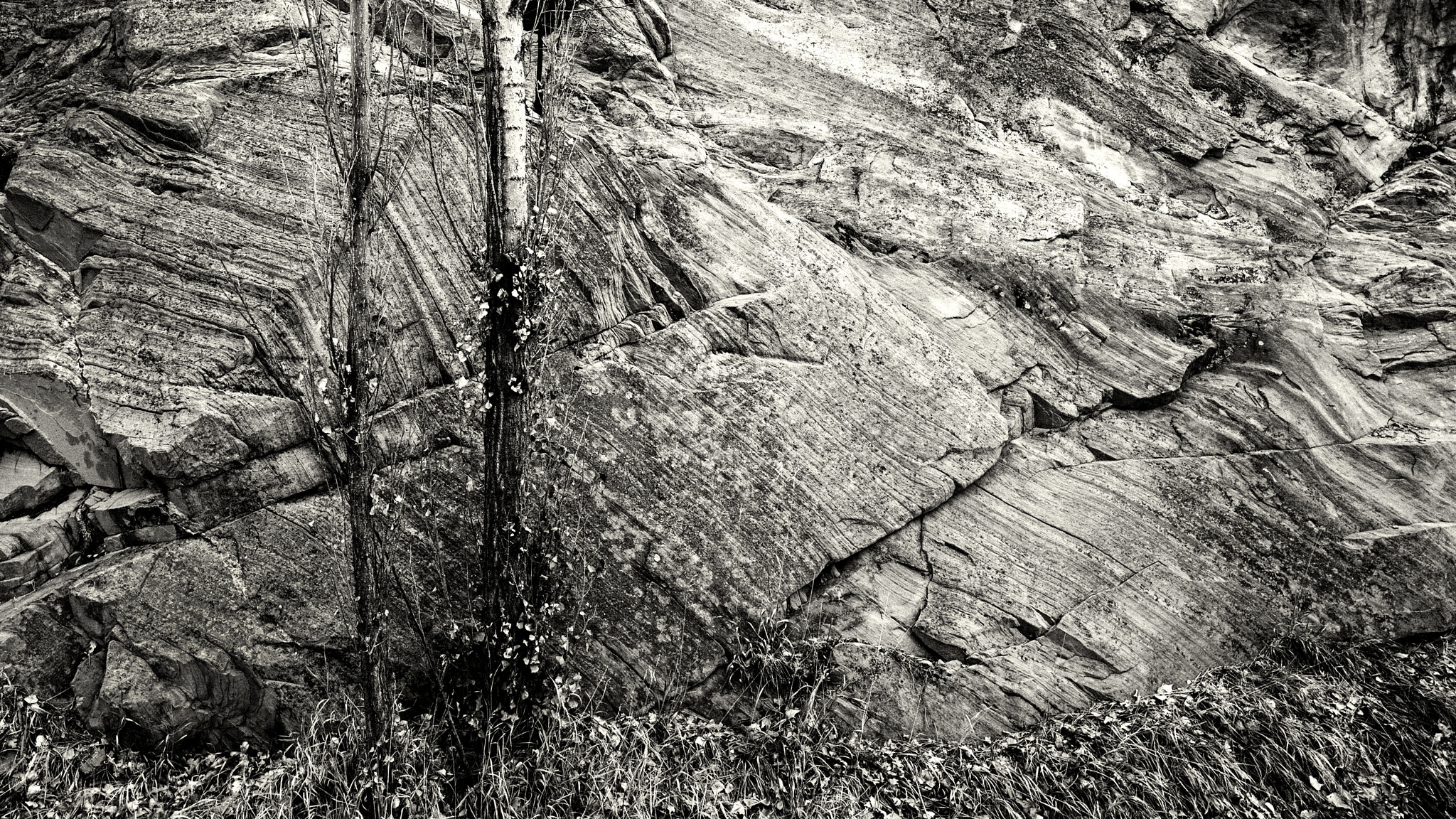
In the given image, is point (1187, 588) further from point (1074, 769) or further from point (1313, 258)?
point (1313, 258)

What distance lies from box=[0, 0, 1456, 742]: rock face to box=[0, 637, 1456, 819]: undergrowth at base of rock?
0.69 ft

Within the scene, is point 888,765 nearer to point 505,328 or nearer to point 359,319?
point 505,328

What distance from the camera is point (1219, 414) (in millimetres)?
5402

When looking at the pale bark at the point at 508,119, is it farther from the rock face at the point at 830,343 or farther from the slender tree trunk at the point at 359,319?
the rock face at the point at 830,343

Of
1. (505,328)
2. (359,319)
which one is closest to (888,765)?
(505,328)

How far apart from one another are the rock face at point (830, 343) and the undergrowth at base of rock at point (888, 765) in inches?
8.3

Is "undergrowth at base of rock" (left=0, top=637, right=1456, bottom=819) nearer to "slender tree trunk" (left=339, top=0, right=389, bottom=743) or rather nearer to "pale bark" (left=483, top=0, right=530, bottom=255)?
"slender tree trunk" (left=339, top=0, right=389, bottom=743)

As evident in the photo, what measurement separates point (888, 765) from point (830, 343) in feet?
8.21

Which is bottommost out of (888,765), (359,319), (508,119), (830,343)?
A: (888,765)

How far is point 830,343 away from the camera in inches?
206

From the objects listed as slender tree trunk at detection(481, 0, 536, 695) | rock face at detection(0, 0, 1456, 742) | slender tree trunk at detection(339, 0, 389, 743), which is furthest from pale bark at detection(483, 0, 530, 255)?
rock face at detection(0, 0, 1456, 742)

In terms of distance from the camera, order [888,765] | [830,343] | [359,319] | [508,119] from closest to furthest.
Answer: [359,319] → [508,119] → [888,765] → [830,343]

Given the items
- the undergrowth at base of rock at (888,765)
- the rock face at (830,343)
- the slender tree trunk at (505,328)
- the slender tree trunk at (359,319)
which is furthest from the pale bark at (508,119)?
the undergrowth at base of rock at (888,765)

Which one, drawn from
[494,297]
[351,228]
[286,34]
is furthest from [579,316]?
[286,34]
